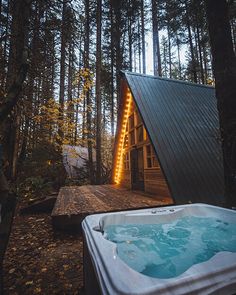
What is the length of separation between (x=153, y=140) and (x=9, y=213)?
11.6 ft

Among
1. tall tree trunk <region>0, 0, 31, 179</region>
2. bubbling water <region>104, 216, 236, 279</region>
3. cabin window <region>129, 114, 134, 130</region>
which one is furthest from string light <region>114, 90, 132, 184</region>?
bubbling water <region>104, 216, 236, 279</region>

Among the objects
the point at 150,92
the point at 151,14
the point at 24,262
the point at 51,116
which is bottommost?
the point at 24,262

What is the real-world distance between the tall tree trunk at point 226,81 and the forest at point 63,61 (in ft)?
2.27

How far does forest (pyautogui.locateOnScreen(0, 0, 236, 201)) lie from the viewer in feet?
9.10

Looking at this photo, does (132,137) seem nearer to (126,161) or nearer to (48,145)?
(126,161)

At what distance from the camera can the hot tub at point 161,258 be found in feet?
3.49

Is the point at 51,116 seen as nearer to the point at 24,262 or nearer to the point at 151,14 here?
the point at 24,262

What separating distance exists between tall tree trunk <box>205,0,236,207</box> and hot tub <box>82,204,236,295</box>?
2.77 ft

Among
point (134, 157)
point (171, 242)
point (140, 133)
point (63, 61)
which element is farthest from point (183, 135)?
point (63, 61)

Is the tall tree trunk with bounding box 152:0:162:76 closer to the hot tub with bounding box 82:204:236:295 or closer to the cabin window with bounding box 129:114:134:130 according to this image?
the cabin window with bounding box 129:114:134:130

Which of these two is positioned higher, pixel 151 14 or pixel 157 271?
pixel 151 14

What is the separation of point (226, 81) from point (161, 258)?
316cm

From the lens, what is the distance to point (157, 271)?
1.69 m

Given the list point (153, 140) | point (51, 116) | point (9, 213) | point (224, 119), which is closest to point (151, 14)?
point (51, 116)
